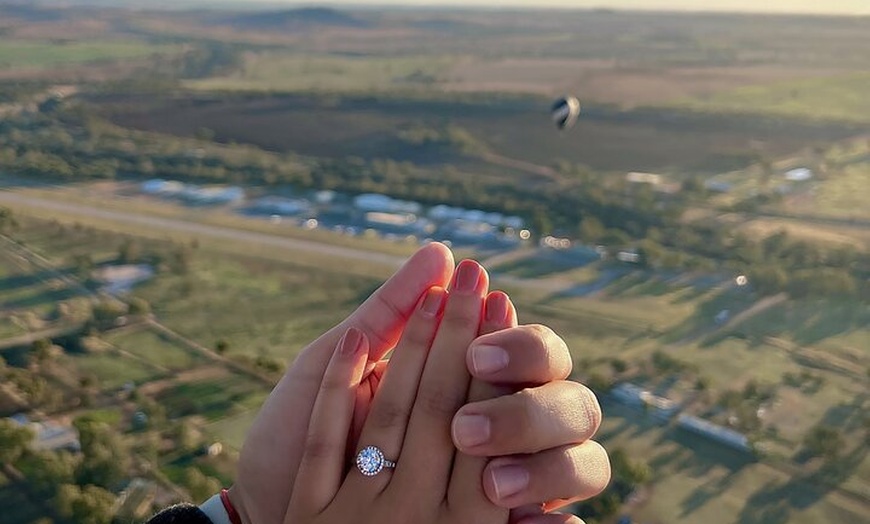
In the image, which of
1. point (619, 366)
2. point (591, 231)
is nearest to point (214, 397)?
point (619, 366)

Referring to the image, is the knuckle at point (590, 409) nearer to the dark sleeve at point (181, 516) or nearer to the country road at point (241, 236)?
the dark sleeve at point (181, 516)

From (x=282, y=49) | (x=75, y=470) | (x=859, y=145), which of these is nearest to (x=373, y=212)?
(x=75, y=470)

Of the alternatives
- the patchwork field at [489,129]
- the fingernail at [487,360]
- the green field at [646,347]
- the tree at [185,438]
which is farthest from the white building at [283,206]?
the fingernail at [487,360]

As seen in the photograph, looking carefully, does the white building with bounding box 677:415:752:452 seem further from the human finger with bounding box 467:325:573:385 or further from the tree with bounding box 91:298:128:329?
the human finger with bounding box 467:325:573:385

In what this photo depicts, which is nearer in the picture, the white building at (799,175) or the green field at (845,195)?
the green field at (845,195)

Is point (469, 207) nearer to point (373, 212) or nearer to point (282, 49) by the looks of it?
point (373, 212)

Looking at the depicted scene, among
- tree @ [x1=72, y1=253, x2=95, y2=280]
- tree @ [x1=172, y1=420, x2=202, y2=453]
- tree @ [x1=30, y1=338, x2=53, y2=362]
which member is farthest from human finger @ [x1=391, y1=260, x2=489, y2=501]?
tree @ [x1=72, y1=253, x2=95, y2=280]
